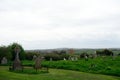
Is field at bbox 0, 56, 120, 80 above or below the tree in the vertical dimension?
below

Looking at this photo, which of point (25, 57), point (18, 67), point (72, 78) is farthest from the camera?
point (25, 57)

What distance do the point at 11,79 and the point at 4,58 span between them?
26.1 meters

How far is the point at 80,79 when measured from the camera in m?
33.8

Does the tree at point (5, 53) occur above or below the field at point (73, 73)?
above

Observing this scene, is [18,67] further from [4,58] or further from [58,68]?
[4,58]

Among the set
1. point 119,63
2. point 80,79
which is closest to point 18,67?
point 80,79

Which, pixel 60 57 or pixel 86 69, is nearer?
pixel 86 69

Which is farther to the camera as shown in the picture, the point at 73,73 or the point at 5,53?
the point at 5,53

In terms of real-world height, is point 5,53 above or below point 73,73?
above

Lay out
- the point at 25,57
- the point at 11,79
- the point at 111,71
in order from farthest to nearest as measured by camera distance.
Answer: the point at 25,57 → the point at 111,71 → the point at 11,79

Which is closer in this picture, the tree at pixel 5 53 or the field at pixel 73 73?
the field at pixel 73 73

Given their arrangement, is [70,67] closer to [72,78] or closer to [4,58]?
[72,78]

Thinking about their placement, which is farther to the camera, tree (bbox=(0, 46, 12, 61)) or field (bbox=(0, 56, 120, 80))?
tree (bbox=(0, 46, 12, 61))

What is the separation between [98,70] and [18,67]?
12.3 meters
